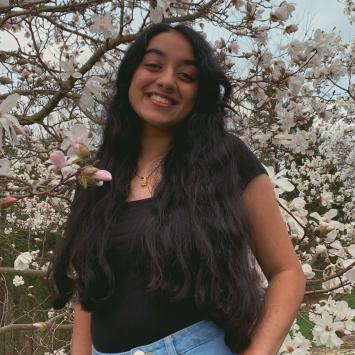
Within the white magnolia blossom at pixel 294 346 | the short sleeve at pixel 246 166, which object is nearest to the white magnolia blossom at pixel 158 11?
the short sleeve at pixel 246 166

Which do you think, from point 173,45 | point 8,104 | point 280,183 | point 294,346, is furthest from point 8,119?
point 294,346

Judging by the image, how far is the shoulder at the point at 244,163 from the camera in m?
1.27

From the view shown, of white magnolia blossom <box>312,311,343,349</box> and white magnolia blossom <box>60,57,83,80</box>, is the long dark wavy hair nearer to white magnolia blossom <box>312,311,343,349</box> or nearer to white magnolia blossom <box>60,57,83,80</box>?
white magnolia blossom <box>60,57,83,80</box>

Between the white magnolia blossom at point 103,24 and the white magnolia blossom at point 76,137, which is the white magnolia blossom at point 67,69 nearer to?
the white magnolia blossom at point 103,24

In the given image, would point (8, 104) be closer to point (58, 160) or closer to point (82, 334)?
point (58, 160)

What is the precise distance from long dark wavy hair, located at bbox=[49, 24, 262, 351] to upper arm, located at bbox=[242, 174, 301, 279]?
2cm

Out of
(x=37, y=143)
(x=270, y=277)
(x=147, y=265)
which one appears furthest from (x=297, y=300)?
(x=37, y=143)

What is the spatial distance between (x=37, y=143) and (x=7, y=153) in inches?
7.5

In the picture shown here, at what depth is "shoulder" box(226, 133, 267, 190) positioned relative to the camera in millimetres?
1274

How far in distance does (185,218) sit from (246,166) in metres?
0.17

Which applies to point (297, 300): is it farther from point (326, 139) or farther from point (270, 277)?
point (326, 139)

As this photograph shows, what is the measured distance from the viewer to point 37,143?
2779 mm

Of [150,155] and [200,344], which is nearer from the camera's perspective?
[200,344]

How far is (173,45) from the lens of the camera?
1.41m
